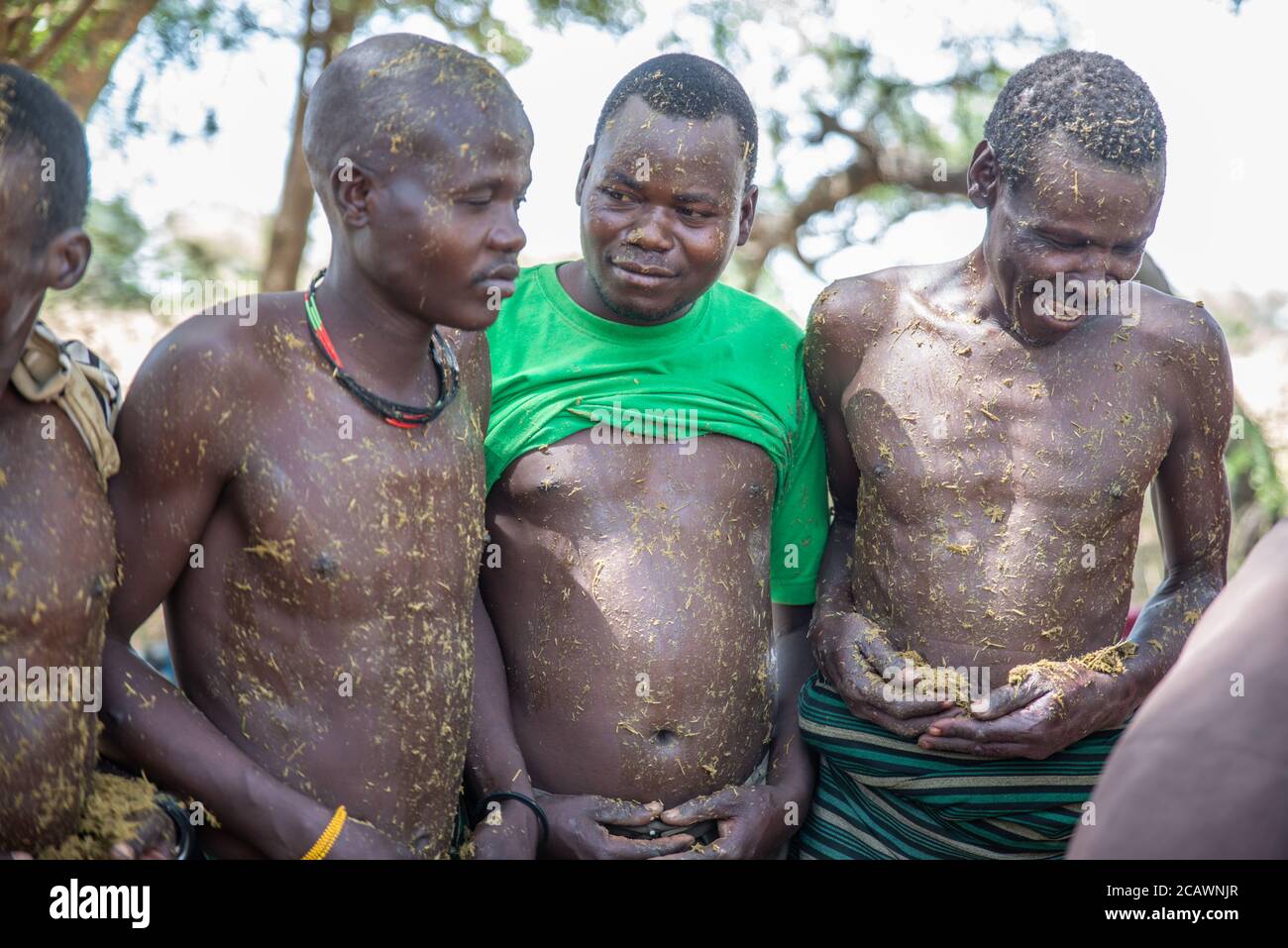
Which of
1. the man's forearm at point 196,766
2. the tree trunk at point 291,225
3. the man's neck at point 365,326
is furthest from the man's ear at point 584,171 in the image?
the tree trunk at point 291,225

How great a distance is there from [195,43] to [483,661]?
4.19 m

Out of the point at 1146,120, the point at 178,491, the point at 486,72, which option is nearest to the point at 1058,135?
the point at 1146,120

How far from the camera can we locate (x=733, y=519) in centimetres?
275

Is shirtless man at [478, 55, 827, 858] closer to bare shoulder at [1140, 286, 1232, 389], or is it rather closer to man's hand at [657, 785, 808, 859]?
man's hand at [657, 785, 808, 859]

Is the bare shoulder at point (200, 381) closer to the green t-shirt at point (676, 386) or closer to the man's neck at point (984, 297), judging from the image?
the green t-shirt at point (676, 386)

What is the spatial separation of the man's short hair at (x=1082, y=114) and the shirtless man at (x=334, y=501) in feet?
3.50

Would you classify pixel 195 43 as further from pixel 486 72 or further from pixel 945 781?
pixel 945 781

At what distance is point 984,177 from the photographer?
9.53 feet

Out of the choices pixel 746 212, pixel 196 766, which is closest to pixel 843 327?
pixel 746 212

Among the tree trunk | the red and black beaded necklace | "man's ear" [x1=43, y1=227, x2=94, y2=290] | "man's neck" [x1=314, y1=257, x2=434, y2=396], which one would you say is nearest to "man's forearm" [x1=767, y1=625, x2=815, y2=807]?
the red and black beaded necklace

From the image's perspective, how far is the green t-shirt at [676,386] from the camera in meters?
2.75

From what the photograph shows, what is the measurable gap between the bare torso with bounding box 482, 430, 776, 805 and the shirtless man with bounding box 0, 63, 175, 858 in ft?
2.80

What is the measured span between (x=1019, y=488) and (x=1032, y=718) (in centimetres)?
48

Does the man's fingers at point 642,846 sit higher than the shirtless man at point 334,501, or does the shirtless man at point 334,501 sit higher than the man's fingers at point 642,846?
the shirtless man at point 334,501
